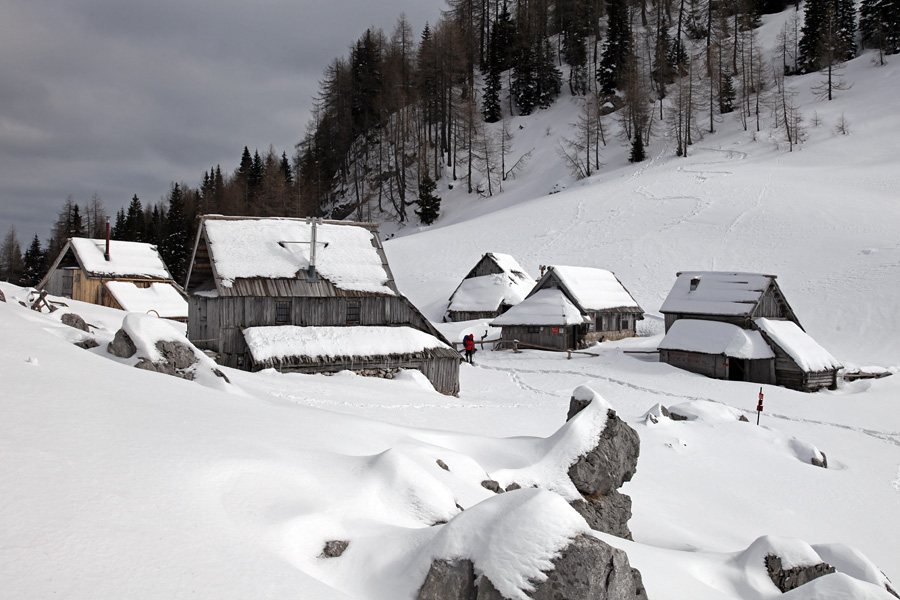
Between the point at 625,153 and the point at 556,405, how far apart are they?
2426 inches

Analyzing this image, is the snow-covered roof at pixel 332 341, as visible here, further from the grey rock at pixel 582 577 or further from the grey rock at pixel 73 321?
the grey rock at pixel 582 577

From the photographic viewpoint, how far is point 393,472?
649 centimetres

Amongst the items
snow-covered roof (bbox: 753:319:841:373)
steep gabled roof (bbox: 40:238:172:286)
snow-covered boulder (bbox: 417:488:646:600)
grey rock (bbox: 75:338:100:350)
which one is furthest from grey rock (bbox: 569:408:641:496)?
steep gabled roof (bbox: 40:238:172:286)

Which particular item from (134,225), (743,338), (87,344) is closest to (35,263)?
(134,225)

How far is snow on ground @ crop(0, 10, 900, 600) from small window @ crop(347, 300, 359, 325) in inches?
117

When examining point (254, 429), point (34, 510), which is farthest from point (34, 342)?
point (34, 510)

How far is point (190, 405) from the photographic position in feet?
27.1

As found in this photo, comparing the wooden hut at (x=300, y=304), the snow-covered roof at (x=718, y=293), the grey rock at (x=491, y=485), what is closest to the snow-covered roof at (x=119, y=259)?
the wooden hut at (x=300, y=304)

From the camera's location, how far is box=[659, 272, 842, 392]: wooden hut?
26.8 metres

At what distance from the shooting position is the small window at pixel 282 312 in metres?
20.7

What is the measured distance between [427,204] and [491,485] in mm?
65073

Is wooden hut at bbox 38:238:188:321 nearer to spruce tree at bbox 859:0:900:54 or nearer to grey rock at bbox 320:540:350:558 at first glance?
grey rock at bbox 320:540:350:558

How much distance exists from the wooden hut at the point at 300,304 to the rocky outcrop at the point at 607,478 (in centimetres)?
1178

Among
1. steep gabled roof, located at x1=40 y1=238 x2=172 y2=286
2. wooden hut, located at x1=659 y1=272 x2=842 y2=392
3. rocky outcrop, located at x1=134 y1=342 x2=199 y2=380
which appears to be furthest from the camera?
steep gabled roof, located at x1=40 y1=238 x2=172 y2=286
